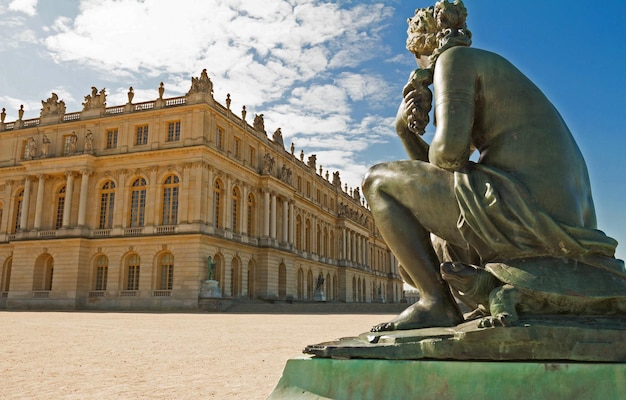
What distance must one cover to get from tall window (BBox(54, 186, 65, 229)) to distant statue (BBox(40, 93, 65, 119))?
686 cm

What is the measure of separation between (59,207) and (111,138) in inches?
269

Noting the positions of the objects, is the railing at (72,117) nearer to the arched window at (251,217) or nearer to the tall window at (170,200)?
the tall window at (170,200)

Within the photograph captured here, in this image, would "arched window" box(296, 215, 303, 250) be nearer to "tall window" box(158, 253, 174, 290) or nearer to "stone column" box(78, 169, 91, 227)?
"tall window" box(158, 253, 174, 290)

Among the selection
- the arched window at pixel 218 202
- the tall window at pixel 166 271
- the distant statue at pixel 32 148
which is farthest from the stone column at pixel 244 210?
the distant statue at pixel 32 148

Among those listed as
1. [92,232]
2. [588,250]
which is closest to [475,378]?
[588,250]

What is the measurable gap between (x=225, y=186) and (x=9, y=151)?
19678mm

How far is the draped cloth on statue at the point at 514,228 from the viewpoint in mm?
2320

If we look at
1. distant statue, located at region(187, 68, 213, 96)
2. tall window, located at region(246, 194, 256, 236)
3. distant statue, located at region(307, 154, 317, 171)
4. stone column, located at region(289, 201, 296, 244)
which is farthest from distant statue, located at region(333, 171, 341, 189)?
distant statue, located at region(187, 68, 213, 96)

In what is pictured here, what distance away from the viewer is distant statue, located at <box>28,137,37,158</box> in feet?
135

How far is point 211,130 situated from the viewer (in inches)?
1491

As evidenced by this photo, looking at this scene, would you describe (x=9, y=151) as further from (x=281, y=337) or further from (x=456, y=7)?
(x=456, y=7)

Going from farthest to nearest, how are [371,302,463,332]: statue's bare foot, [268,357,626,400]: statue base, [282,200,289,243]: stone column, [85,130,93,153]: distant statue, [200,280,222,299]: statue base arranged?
1. [282,200,289,243]: stone column
2. [85,130,93,153]: distant statue
3. [200,280,222,299]: statue base
4. [371,302,463,332]: statue's bare foot
5. [268,357,626,400]: statue base

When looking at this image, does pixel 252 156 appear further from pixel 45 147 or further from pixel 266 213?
pixel 45 147

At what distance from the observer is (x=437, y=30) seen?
3.04 metres
